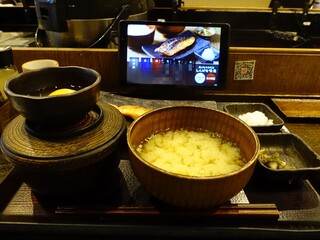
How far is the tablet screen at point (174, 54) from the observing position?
1374 mm

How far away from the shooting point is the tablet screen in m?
1.37

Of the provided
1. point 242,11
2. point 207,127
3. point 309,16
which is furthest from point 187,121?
point 309,16

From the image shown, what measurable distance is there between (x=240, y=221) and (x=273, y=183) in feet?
0.69

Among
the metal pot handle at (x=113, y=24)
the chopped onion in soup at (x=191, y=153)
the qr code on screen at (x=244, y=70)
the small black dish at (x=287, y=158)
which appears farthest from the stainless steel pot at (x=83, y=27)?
the small black dish at (x=287, y=158)

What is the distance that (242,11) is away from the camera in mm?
3105

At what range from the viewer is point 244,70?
1558 mm

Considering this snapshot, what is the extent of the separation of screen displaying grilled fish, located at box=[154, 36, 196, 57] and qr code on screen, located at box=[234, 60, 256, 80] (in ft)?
1.09

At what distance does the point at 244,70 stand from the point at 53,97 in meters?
1.17

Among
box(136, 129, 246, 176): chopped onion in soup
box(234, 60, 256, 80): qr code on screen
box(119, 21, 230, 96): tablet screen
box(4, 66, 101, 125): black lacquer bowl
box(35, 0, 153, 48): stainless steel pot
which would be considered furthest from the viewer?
box(35, 0, 153, 48): stainless steel pot

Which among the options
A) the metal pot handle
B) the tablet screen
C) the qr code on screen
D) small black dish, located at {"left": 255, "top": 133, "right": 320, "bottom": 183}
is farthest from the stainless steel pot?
small black dish, located at {"left": 255, "top": 133, "right": 320, "bottom": 183}

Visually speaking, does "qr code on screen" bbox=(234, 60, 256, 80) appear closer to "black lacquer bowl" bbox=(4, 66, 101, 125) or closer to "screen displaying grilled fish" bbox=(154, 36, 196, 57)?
"screen displaying grilled fish" bbox=(154, 36, 196, 57)

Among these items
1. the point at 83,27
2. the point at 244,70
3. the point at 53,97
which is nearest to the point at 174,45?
the point at 244,70

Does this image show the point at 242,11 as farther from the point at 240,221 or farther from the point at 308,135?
the point at 240,221

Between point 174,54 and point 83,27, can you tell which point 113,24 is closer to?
point 83,27
